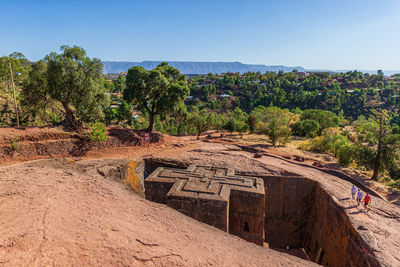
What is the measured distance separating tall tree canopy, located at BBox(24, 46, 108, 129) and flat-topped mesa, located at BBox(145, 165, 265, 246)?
32.0ft

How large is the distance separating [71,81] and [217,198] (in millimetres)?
14341

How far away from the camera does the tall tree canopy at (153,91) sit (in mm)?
20531

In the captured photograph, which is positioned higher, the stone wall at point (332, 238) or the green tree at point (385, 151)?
the green tree at point (385, 151)

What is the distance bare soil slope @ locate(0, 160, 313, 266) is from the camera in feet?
19.5

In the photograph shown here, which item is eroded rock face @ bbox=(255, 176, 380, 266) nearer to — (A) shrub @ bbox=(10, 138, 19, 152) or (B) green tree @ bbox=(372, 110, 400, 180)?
(B) green tree @ bbox=(372, 110, 400, 180)

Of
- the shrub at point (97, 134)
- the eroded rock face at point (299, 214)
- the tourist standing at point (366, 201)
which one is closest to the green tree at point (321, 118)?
the eroded rock face at point (299, 214)

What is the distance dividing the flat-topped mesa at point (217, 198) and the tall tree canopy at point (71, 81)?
9.74 m

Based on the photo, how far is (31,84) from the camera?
17.3 meters

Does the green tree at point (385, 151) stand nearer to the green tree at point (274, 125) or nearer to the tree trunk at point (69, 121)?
the green tree at point (274, 125)

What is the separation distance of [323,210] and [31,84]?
73.6ft

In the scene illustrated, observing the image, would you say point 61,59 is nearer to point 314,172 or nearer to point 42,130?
point 42,130

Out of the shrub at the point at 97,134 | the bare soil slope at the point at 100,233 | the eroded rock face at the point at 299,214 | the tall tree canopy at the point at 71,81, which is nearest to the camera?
the bare soil slope at the point at 100,233

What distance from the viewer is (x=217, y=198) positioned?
10.1 m

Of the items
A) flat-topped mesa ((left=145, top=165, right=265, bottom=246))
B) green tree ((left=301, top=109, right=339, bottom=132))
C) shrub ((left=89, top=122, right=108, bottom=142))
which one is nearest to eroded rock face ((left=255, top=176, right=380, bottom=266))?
flat-topped mesa ((left=145, top=165, right=265, bottom=246))
